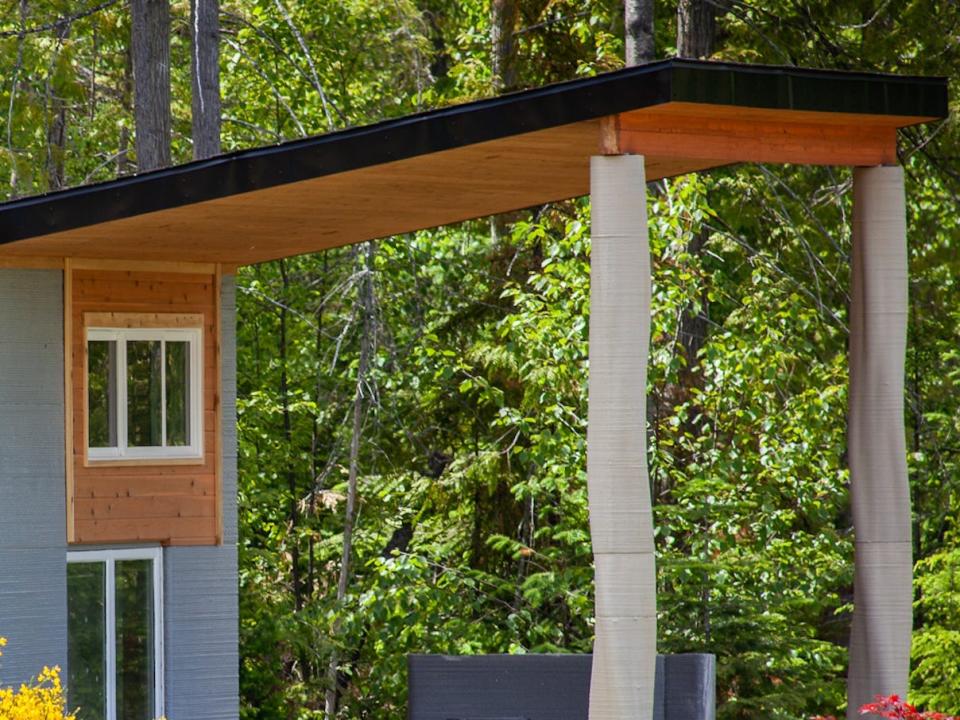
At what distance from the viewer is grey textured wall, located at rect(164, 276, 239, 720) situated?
29.3 feet

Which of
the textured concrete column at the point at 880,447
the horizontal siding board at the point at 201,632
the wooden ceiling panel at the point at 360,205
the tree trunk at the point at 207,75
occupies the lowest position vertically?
the horizontal siding board at the point at 201,632

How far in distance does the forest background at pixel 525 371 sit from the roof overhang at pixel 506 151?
2802 millimetres

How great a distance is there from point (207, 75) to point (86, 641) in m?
5.38

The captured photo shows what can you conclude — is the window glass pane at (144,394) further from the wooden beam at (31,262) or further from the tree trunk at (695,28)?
the tree trunk at (695,28)

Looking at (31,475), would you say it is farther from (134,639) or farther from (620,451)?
(620,451)

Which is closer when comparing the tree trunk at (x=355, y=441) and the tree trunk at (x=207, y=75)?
the tree trunk at (x=355, y=441)

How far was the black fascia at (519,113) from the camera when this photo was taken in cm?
594

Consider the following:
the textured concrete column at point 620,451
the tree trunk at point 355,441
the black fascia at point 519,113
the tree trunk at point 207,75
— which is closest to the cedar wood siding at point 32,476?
the black fascia at point 519,113

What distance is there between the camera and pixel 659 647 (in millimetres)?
10250

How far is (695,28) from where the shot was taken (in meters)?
12.5

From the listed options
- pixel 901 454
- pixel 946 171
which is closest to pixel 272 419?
pixel 946 171

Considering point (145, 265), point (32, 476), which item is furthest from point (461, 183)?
point (32, 476)

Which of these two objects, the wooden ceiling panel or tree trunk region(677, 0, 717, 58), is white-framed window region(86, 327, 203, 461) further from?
tree trunk region(677, 0, 717, 58)

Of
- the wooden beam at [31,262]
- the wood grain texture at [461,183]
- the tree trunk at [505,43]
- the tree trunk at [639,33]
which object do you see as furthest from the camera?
the tree trunk at [505,43]
